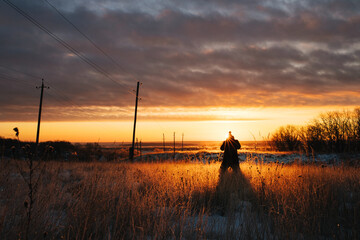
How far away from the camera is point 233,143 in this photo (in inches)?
370

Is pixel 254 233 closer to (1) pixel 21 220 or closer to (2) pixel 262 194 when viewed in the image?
(2) pixel 262 194

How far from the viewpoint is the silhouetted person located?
9109 millimetres

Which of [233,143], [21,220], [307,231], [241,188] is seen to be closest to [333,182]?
[241,188]

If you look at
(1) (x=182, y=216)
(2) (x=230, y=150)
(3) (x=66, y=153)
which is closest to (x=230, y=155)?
(2) (x=230, y=150)

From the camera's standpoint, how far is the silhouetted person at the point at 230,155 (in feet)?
29.9

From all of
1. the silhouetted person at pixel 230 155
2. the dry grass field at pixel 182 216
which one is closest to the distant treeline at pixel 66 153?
the silhouetted person at pixel 230 155

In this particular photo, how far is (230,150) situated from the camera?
30.7ft

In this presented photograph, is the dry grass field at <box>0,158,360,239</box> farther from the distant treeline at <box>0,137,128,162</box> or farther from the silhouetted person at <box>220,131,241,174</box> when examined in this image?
the distant treeline at <box>0,137,128,162</box>

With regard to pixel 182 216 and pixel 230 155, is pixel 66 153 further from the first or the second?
pixel 182 216

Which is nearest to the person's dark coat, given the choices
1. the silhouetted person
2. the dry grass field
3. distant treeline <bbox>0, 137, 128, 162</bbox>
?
the silhouetted person

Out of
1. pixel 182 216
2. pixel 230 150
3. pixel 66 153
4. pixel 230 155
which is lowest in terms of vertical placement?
pixel 66 153

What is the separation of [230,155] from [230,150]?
23 cm

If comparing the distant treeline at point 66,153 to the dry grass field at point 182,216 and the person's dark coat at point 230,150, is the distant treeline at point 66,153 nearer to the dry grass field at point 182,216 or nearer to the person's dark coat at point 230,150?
the person's dark coat at point 230,150

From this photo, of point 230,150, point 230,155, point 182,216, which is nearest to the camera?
point 182,216
